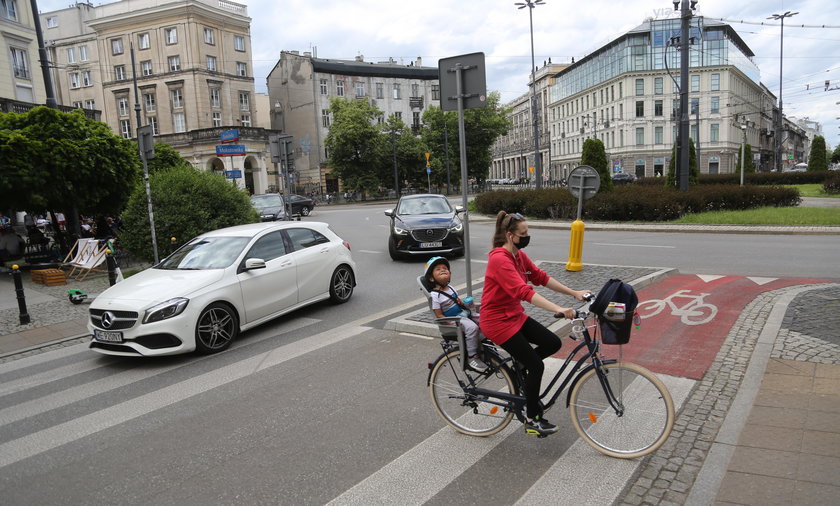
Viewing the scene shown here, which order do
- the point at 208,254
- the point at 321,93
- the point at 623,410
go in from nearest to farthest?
the point at 623,410, the point at 208,254, the point at 321,93

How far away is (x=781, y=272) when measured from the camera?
10.4m

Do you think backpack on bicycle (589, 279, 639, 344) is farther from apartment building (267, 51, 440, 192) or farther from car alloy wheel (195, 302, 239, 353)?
apartment building (267, 51, 440, 192)

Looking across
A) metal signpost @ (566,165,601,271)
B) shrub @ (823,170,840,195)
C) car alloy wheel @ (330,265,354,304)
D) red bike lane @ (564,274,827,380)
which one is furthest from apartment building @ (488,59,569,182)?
car alloy wheel @ (330,265,354,304)

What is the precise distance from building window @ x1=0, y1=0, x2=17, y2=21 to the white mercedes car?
107ft

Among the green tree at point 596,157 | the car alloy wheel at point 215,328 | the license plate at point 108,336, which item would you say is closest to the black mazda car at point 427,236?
the car alloy wheel at point 215,328

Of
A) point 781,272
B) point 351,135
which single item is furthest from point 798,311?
point 351,135

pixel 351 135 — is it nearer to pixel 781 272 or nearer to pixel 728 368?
pixel 781 272

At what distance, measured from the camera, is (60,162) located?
14.0m

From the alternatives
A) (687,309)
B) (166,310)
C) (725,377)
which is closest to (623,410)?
(725,377)

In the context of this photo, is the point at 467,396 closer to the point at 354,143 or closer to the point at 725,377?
the point at 725,377

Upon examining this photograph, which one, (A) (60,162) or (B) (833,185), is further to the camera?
(B) (833,185)

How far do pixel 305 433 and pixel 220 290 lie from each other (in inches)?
129

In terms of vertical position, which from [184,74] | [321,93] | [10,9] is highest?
[184,74]

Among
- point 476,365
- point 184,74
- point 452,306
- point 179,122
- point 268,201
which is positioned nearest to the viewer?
point 476,365
